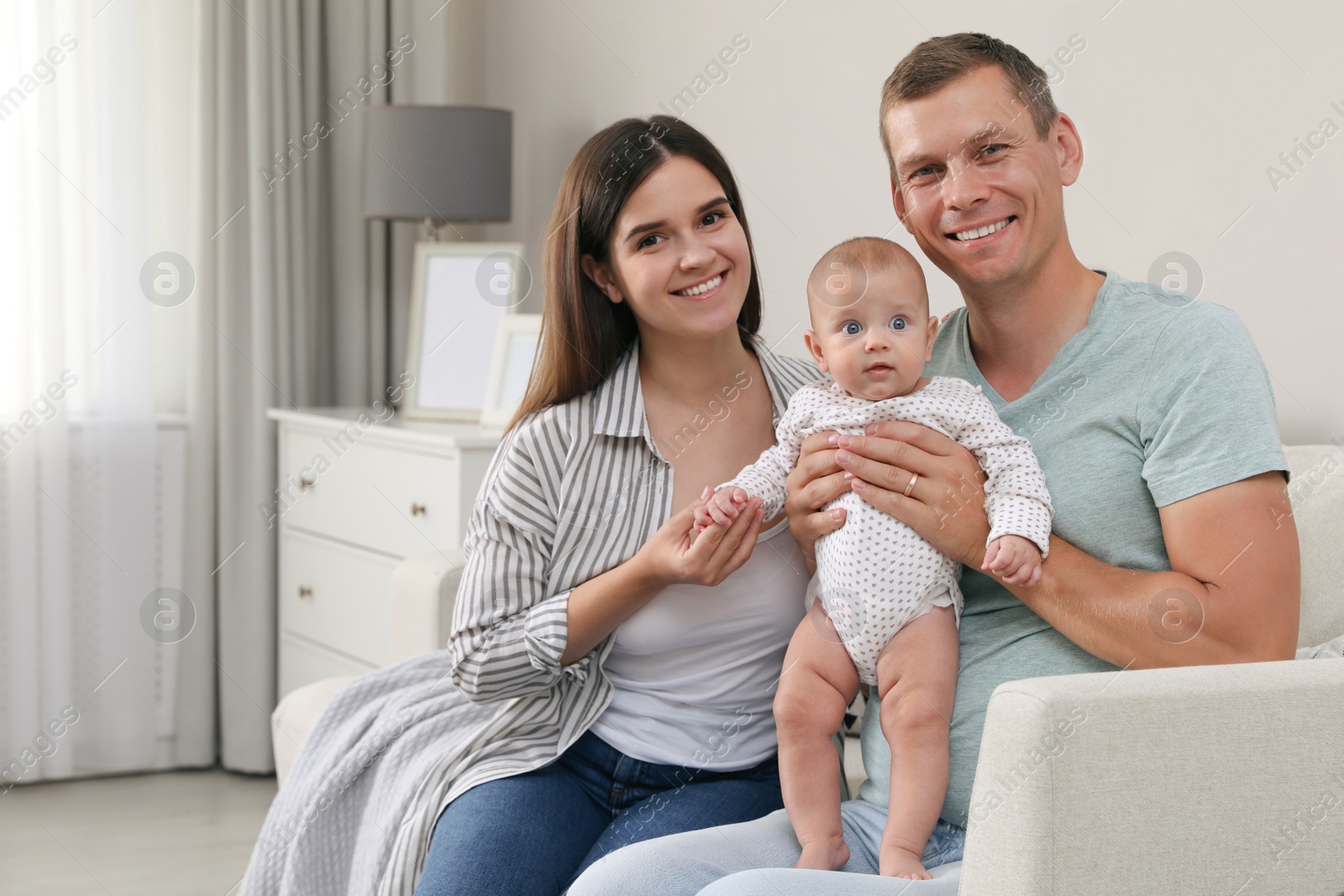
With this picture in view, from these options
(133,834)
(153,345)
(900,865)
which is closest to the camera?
(900,865)

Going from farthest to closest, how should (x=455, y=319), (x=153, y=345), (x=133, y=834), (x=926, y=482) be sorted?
(x=153, y=345) < (x=455, y=319) < (x=133, y=834) < (x=926, y=482)

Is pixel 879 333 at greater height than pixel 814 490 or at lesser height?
greater

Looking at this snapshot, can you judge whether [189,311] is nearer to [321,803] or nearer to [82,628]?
[82,628]

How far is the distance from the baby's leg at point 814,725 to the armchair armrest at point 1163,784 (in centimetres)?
23

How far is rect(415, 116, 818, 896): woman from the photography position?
4.91ft

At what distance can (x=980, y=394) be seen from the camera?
1393 mm

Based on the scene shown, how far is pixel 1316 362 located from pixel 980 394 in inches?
29.1

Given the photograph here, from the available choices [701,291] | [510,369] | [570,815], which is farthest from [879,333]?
[510,369]

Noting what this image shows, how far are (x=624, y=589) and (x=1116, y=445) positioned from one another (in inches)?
22.8

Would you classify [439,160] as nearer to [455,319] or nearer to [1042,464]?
[455,319]

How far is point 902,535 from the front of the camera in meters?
1.34

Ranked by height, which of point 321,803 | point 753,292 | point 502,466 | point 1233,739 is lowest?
point 321,803

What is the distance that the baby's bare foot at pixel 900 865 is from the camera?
1.21m

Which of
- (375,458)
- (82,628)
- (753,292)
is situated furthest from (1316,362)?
(82,628)
